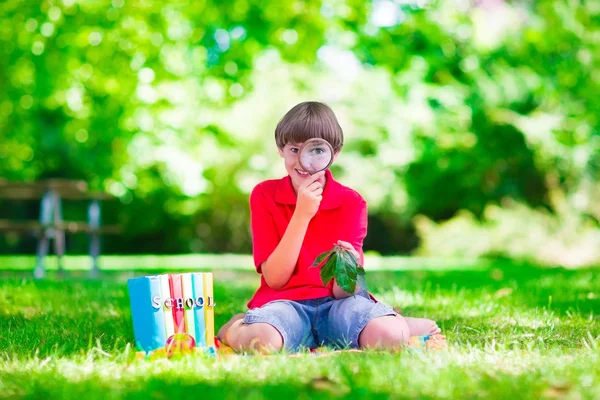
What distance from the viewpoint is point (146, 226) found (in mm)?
17375

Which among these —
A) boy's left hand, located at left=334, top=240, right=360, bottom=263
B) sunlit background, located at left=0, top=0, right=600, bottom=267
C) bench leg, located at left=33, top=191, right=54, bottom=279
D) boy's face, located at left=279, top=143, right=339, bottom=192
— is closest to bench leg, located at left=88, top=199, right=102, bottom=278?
bench leg, located at left=33, top=191, right=54, bottom=279

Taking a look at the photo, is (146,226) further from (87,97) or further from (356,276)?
(356,276)

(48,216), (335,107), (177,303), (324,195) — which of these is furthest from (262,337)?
(335,107)

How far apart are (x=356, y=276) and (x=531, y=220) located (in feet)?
36.7

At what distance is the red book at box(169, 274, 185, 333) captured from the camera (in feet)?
Answer: 9.10

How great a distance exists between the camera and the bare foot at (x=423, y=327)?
306 cm

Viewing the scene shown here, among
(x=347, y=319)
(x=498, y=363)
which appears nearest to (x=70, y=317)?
(x=347, y=319)

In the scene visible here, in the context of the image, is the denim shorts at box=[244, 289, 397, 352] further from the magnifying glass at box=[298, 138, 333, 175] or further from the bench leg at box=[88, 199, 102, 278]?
the bench leg at box=[88, 199, 102, 278]

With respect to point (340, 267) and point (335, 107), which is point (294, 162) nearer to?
point (340, 267)

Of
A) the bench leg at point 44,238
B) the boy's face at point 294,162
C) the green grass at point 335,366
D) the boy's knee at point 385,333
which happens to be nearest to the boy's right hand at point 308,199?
the boy's face at point 294,162

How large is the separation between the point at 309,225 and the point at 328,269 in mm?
401

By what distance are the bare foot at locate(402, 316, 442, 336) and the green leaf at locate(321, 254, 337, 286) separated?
0.47m

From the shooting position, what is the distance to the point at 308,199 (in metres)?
2.92

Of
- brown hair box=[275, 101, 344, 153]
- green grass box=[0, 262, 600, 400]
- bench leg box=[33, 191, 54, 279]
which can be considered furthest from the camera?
bench leg box=[33, 191, 54, 279]
